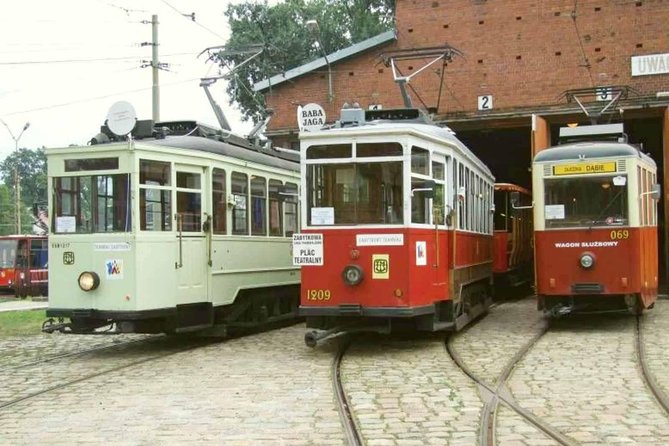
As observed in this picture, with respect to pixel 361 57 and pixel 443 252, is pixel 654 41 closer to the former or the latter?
pixel 361 57

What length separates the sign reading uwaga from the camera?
12.0 m

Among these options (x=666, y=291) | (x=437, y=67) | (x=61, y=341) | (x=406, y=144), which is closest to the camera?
(x=406, y=144)

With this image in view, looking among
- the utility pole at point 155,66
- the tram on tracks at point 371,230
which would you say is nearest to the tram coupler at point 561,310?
the tram on tracks at point 371,230

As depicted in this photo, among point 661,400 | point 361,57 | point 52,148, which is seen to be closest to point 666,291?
point 361,57

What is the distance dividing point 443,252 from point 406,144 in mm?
1707

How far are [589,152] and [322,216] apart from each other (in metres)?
4.54

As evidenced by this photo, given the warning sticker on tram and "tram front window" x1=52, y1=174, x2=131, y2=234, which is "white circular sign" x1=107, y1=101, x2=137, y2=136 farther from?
the warning sticker on tram

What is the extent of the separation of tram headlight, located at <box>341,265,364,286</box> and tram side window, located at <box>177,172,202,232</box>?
2490mm

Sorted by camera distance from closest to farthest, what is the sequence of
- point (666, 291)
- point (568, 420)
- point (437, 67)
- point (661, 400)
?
point (568, 420) → point (661, 400) → point (666, 291) → point (437, 67)

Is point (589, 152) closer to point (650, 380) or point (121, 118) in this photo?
point (650, 380)

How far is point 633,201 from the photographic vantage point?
471 inches

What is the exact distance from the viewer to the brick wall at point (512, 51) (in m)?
19.7

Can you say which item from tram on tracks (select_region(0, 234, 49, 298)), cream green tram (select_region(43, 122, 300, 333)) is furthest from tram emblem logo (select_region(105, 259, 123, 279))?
tram on tracks (select_region(0, 234, 49, 298))

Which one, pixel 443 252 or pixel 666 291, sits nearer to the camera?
pixel 443 252
